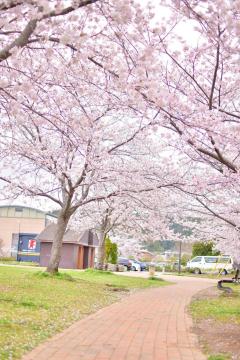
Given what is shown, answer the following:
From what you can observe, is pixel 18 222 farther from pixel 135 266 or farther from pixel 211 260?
pixel 211 260

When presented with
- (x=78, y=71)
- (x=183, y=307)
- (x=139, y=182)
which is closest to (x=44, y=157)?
(x=139, y=182)

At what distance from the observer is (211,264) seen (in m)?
52.3

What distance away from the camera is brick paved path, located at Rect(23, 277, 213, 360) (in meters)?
7.23

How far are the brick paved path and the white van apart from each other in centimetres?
3815

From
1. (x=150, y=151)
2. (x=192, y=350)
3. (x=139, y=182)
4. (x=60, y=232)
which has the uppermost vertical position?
(x=150, y=151)

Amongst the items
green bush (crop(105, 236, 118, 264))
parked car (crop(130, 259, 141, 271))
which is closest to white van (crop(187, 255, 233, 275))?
parked car (crop(130, 259, 141, 271))

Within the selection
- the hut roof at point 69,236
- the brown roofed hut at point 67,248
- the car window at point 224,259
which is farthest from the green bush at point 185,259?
the brown roofed hut at point 67,248

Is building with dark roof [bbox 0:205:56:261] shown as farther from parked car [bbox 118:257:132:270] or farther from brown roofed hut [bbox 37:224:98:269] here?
brown roofed hut [bbox 37:224:98:269]

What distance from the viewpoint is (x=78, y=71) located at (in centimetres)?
872

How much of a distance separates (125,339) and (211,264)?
44964 millimetres

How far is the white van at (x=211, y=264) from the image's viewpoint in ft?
164

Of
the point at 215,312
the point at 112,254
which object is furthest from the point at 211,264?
the point at 215,312

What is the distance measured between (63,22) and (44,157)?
32.7 ft

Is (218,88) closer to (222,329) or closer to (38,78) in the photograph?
(38,78)
